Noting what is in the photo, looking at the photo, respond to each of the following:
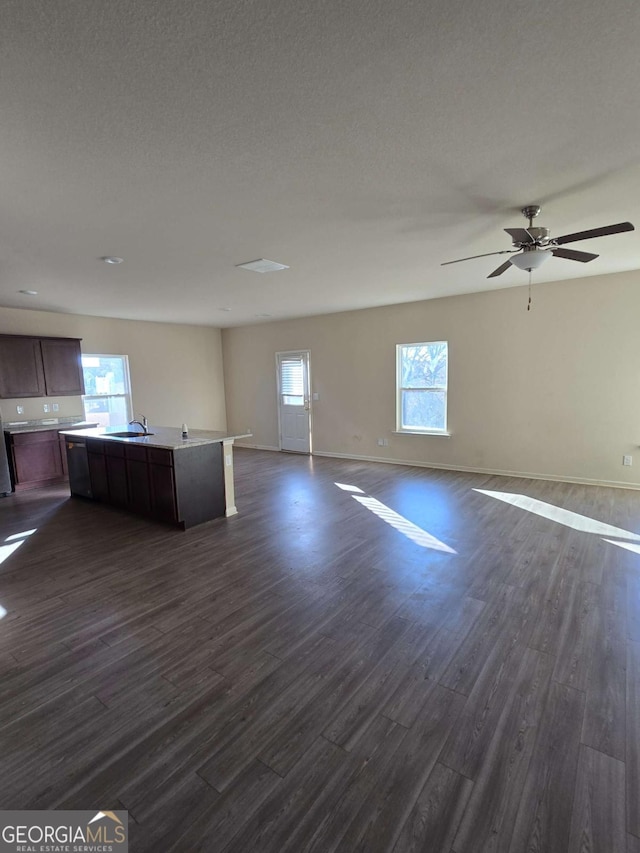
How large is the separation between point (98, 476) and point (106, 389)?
2.77 meters

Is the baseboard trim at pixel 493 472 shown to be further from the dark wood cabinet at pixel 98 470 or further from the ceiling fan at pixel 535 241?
the dark wood cabinet at pixel 98 470

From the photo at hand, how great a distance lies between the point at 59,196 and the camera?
2502 mm

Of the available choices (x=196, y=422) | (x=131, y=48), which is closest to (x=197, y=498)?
(x=131, y=48)

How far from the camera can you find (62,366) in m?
6.40

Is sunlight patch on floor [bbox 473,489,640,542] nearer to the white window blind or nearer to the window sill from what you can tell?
the window sill

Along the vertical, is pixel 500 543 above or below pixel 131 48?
below

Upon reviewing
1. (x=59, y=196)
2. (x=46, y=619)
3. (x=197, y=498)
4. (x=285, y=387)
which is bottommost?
(x=46, y=619)

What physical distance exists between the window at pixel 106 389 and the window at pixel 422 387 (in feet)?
16.4

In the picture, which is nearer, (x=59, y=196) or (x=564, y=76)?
(x=564, y=76)

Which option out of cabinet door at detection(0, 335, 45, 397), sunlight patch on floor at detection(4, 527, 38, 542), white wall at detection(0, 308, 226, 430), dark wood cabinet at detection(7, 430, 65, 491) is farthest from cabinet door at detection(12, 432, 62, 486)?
sunlight patch on floor at detection(4, 527, 38, 542)

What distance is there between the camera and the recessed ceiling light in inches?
159

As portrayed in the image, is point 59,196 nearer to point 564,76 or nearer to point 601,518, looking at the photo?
point 564,76

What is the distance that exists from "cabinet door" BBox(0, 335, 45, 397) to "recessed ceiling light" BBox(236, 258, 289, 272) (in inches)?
158

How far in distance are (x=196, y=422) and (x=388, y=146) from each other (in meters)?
7.45
